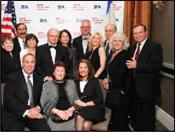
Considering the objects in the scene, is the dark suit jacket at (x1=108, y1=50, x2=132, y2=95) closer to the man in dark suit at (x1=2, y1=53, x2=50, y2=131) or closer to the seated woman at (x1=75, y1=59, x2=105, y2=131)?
the seated woman at (x1=75, y1=59, x2=105, y2=131)

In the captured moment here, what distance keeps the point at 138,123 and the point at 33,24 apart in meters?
3.74

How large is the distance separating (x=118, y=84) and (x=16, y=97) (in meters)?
1.46

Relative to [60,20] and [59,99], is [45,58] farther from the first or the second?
[60,20]

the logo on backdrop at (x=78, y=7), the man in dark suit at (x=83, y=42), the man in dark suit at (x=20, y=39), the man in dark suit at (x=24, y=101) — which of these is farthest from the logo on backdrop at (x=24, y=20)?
the man in dark suit at (x=24, y=101)

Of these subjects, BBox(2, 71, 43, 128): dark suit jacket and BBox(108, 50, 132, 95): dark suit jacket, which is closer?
BBox(2, 71, 43, 128): dark suit jacket

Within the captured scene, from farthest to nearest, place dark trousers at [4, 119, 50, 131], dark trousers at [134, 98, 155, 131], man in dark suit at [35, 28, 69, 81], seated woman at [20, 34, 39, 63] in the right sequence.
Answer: seated woman at [20, 34, 39, 63], man in dark suit at [35, 28, 69, 81], dark trousers at [134, 98, 155, 131], dark trousers at [4, 119, 50, 131]

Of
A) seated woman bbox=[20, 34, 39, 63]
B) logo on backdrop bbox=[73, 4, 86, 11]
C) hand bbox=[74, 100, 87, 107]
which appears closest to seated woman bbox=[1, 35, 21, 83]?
seated woman bbox=[20, 34, 39, 63]

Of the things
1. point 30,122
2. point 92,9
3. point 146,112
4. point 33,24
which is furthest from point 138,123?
point 33,24

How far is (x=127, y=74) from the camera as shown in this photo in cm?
287

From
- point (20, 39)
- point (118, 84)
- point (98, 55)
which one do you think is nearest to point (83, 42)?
point (98, 55)

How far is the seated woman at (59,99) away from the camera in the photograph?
A: 2445mm

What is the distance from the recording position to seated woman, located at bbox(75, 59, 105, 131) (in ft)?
7.97

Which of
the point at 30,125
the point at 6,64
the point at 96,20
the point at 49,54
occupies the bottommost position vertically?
the point at 30,125

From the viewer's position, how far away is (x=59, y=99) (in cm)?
260
